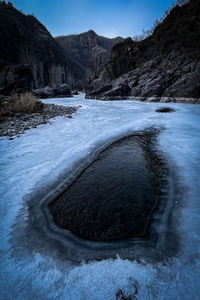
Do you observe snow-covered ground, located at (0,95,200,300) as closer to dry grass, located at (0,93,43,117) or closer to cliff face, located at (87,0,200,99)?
dry grass, located at (0,93,43,117)

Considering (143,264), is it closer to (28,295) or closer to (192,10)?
(28,295)

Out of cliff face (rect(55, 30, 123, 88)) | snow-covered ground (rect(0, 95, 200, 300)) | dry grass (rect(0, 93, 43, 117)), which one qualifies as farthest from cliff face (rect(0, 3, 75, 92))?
snow-covered ground (rect(0, 95, 200, 300))

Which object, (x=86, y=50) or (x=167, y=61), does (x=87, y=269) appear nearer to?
(x=167, y=61)

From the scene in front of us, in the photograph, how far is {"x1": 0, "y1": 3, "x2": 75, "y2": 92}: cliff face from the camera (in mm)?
37719

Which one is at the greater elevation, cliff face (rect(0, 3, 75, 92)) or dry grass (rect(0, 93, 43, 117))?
cliff face (rect(0, 3, 75, 92))

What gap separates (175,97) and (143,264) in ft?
43.7

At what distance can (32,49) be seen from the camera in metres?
41.6

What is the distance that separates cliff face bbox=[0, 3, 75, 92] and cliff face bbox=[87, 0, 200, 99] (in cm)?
2504

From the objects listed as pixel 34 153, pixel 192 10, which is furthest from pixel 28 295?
pixel 192 10

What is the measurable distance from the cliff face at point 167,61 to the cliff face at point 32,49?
25041 mm

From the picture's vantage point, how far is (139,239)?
118cm

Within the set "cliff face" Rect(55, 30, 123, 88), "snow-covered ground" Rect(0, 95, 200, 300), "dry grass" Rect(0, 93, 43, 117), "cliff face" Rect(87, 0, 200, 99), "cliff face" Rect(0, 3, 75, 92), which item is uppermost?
"cliff face" Rect(55, 30, 123, 88)

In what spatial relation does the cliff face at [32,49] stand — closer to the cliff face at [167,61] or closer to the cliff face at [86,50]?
the cliff face at [86,50]

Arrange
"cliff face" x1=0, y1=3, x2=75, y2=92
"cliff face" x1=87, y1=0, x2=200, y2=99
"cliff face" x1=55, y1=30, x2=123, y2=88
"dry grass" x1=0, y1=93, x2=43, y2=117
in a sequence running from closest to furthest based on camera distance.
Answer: "dry grass" x1=0, y1=93, x2=43, y2=117 → "cliff face" x1=87, y1=0, x2=200, y2=99 → "cliff face" x1=0, y1=3, x2=75, y2=92 → "cliff face" x1=55, y1=30, x2=123, y2=88
